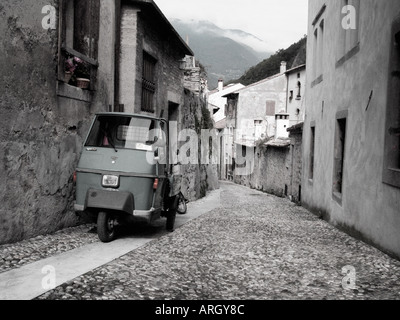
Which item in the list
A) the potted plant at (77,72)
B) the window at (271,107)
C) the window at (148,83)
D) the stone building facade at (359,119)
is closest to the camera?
the stone building facade at (359,119)

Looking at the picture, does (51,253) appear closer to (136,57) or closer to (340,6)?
(136,57)

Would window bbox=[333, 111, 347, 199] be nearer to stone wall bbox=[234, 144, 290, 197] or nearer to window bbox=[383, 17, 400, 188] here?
window bbox=[383, 17, 400, 188]

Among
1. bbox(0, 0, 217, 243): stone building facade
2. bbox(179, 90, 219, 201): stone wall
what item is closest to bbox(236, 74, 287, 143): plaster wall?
bbox(179, 90, 219, 201): stone wall

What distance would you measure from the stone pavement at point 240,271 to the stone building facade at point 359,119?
2.31 feet

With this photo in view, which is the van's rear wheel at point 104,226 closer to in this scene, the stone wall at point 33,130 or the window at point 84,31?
the stone wall at point 33,130

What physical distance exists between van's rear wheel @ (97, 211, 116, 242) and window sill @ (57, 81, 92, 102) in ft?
7.14

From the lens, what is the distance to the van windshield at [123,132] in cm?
651

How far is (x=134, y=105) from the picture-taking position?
369 inches

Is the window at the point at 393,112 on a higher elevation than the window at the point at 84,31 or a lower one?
lower

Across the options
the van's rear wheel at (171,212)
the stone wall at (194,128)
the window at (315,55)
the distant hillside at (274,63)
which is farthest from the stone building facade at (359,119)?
the distant hillside at (274,63)

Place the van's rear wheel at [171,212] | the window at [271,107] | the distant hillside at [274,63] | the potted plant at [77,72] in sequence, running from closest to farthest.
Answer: the potted plant at [77,72] → the van's rear wheel at [171,212] → the window at [271,107] → the distant hillside at [274,63]

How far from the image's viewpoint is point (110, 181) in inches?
233

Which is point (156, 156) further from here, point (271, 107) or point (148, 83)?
point (271, 107)

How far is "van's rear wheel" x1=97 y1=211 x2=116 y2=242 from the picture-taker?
5.94m
